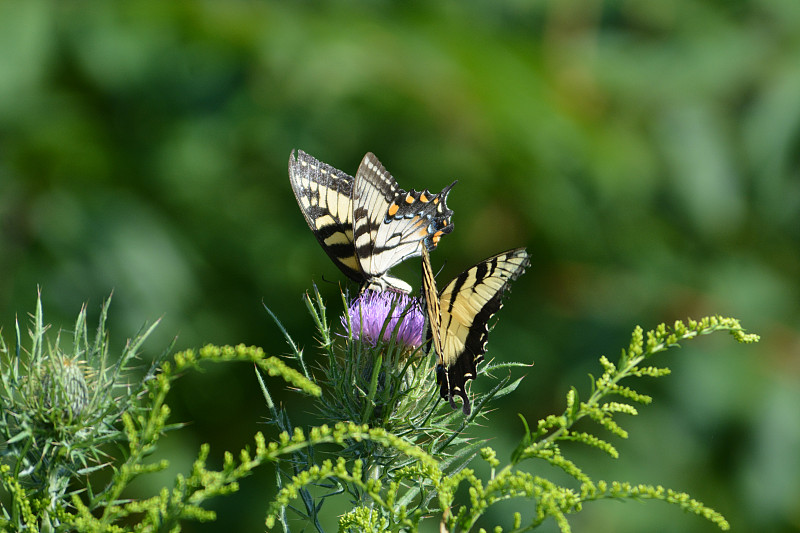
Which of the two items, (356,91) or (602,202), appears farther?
(602,202)

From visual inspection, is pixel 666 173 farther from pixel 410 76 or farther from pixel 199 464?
pixel 199 464

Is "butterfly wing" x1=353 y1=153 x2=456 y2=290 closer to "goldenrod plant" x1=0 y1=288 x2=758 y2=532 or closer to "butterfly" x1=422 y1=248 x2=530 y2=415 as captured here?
"goldenrod plant" x1=0 y1=288 x2=758 y2=532

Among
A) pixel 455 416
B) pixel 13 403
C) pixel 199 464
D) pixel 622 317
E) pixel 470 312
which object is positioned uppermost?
pixel 622 317

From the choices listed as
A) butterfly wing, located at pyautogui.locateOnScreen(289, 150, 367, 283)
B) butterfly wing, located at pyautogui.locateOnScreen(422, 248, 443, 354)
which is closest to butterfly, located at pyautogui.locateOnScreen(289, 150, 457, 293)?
butterfly wing, located at pyautogui.locateOnScreen(289, 150, 367, 283)

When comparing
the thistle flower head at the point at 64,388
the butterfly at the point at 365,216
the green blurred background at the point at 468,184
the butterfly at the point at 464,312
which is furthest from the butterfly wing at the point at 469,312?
the green blurred background at the point at 468,184

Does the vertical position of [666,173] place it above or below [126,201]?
above

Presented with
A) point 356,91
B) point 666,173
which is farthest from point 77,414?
point 666,173
